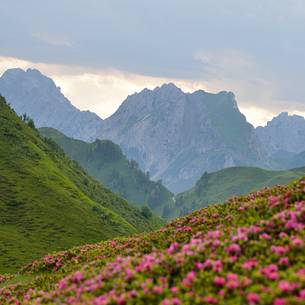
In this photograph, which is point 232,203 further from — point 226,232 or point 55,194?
point 55,194

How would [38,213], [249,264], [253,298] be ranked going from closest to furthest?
[253,298], [249,264], [38,213]

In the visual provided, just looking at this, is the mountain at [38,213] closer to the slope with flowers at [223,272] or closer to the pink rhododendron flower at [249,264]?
the slope with flowers at [223,272]

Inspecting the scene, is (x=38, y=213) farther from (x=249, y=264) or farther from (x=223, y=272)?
(x=249, y=264)

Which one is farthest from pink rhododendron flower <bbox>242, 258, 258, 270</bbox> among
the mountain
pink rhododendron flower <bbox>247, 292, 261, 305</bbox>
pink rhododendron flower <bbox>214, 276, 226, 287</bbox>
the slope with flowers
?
the mountain

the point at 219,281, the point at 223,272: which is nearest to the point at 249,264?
the point at 223,272

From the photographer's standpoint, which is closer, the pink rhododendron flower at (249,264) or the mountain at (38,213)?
the pink rhododendron flower at (249,264)

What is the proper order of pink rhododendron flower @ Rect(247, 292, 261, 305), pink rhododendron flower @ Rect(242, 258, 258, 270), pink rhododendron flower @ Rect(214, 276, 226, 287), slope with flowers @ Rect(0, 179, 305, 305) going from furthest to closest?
pink rhododendron flower @ Rect(242, 258, 258, 270) → pink rhododendron flower @ Rect(214, 276, 226, 287) → slope with flowers @ Rect(0, 179, 305, 305) → pink rhododendron flower @ Rect(247, 292, 261, 305)

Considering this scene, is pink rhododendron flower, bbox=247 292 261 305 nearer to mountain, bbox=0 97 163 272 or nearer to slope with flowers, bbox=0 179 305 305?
slope with flowers, bbox=0 179 305 305

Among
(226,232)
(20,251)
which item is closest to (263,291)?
(226,232)

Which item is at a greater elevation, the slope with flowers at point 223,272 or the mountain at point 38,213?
A: the slope with flowers at point 223,272

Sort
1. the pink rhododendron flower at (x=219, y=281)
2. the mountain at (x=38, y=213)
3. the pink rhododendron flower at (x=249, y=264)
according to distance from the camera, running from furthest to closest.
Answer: the mountain at (x=38, y=213) < the pink rhododendron flower at (x=249, y=264) < the pink rhododendron flower at (x=219, y=281)

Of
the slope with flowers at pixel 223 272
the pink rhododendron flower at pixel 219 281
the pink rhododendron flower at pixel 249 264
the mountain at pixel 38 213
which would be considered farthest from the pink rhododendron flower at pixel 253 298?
the mountain at pixel 38 213

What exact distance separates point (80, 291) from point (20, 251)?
11540cm

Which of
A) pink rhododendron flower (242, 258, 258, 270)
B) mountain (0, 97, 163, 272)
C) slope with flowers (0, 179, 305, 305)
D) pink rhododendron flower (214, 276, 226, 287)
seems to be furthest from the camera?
mountain (0, 97, 163, 272)
